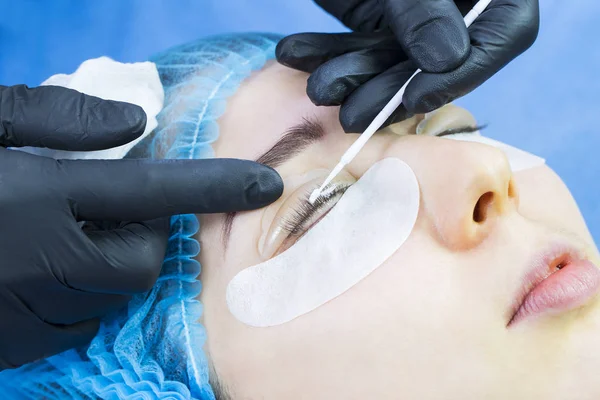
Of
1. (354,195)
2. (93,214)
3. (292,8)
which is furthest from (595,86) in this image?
(93,214)

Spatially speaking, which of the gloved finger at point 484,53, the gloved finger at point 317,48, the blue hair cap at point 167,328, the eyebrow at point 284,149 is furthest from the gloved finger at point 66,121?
the gloved finger at point 484,53

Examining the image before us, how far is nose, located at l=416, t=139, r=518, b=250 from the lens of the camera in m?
0.92

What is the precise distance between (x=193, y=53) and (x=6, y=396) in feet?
2.69

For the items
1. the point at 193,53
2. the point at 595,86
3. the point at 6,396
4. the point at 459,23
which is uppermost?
the point at 459,23

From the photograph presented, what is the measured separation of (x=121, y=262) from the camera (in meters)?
1.03

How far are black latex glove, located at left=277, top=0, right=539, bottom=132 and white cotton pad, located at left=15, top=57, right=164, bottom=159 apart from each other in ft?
0.91

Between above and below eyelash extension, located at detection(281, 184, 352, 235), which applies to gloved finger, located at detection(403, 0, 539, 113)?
above

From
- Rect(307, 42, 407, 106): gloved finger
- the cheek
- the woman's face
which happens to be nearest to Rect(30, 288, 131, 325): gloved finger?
the woman's face

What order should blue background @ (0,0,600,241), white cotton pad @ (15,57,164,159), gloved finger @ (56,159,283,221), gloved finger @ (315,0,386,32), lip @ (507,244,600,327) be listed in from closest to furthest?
lip @ (507,244,600,327) → gloved finger @ (56,159,283,221) → white cotton pad @ (15,57,164,159) → gloved finger @ (315,0,386,32) → blue background @ (0,0,600,241)

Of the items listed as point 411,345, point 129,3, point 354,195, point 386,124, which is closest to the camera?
point 411,345

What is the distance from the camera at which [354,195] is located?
102 cm

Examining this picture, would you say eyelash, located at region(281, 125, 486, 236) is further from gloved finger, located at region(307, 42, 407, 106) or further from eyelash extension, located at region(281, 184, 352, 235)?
gloved finger, located at region(307, 42, 407, 106)

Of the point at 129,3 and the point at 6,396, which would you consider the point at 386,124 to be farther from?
the point at 129,3

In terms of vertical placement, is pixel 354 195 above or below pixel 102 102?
below
